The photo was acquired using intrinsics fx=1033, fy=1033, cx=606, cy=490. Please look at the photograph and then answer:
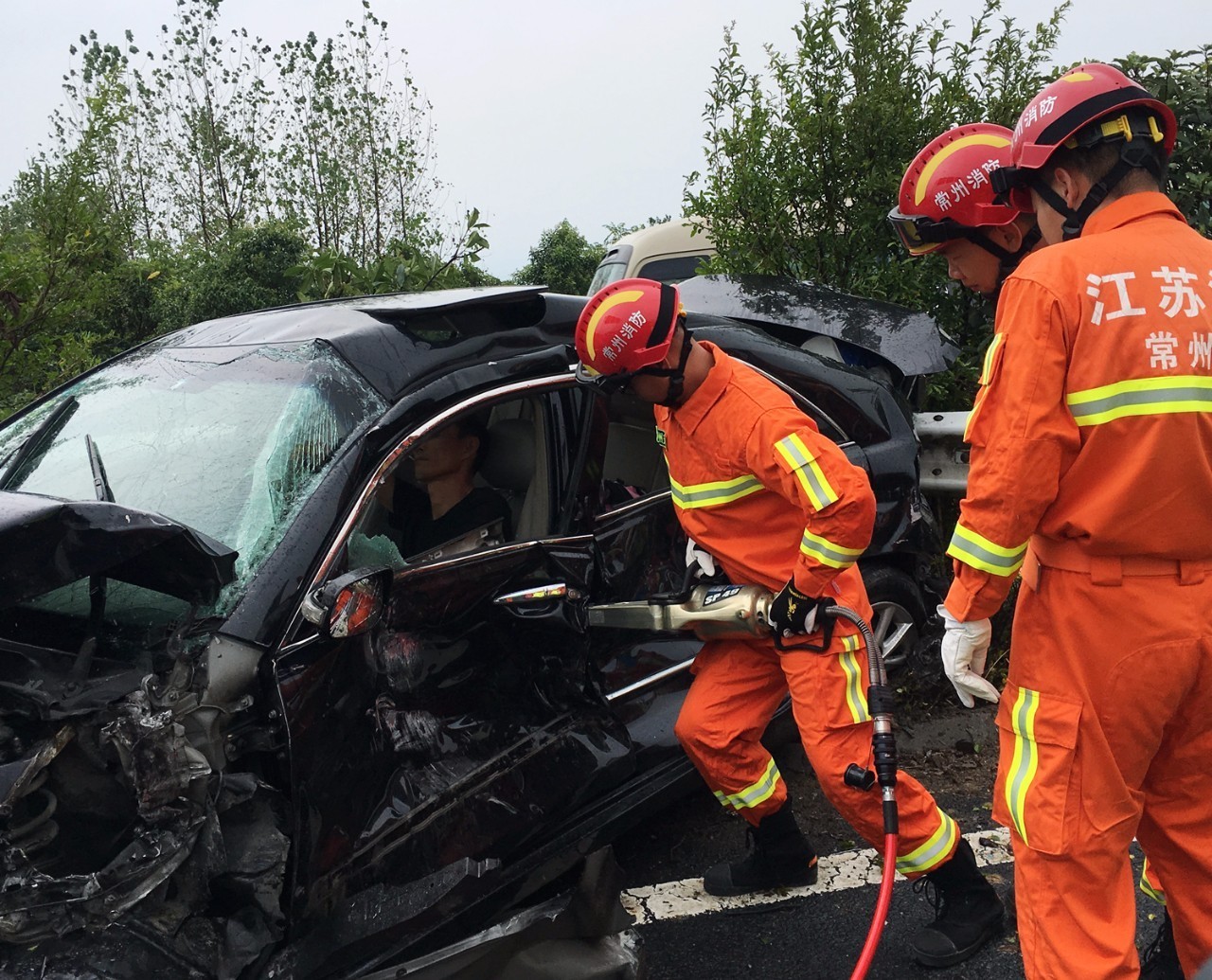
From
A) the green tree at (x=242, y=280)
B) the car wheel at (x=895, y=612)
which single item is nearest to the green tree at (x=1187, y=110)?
the car wheel at (x=895, y=612)

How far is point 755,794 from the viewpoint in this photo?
2889 mm

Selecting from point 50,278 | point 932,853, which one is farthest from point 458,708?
point 50,278

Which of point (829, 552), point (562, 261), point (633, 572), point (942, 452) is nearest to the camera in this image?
point (829, 552)

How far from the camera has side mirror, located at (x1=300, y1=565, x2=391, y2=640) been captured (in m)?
2.14

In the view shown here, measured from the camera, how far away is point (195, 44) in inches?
483

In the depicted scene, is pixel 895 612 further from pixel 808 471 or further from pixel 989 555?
pixel 989 555

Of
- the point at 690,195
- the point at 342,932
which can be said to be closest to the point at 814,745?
the point at 342,932

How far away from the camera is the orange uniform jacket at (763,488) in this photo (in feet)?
8.21

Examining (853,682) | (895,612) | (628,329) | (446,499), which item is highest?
(628,329)

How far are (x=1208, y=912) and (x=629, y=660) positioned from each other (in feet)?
5.08

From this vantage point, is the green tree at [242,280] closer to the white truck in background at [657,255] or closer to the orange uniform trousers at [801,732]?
the white truck in background at [657,255]

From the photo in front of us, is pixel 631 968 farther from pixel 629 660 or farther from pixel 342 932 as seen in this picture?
pixel 629 660

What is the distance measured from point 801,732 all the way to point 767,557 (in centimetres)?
46

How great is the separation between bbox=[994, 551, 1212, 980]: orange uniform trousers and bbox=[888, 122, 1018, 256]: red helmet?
933 mm
